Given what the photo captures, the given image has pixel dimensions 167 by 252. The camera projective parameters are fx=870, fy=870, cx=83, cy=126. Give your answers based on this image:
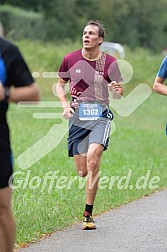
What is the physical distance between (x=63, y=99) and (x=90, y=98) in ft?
1.05

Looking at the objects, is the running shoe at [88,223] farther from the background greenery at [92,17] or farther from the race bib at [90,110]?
the background greenery at [92,17]

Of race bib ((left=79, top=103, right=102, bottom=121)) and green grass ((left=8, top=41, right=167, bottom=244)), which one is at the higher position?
race bib ((left=79, top=103, right=102, bottom=121))

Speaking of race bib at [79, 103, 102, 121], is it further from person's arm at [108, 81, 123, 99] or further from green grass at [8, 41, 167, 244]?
green grass at [8, 41, 167, 244]

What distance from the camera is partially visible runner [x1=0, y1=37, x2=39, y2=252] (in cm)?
604

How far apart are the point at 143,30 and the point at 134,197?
63237 mm

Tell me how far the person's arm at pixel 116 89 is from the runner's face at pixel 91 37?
54cm

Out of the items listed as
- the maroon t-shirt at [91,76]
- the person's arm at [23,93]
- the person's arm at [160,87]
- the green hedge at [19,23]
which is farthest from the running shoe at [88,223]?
the green hedge at [19,23]

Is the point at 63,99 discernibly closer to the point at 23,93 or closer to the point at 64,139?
the point at 23,93

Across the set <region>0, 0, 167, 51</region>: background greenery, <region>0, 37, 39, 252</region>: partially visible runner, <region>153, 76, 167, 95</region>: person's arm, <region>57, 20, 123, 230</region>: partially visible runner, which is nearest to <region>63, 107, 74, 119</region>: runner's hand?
<region>57, 20, 123, 230</region>: partially visible runner

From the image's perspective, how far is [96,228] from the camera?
9320 millimetres

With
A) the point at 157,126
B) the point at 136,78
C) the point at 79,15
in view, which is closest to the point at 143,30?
the point at 79,15

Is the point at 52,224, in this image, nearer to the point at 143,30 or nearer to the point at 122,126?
the point at 122,126

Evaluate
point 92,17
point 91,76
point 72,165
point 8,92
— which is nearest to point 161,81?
point 91,76

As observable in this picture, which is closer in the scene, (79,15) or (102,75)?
(102,75)
